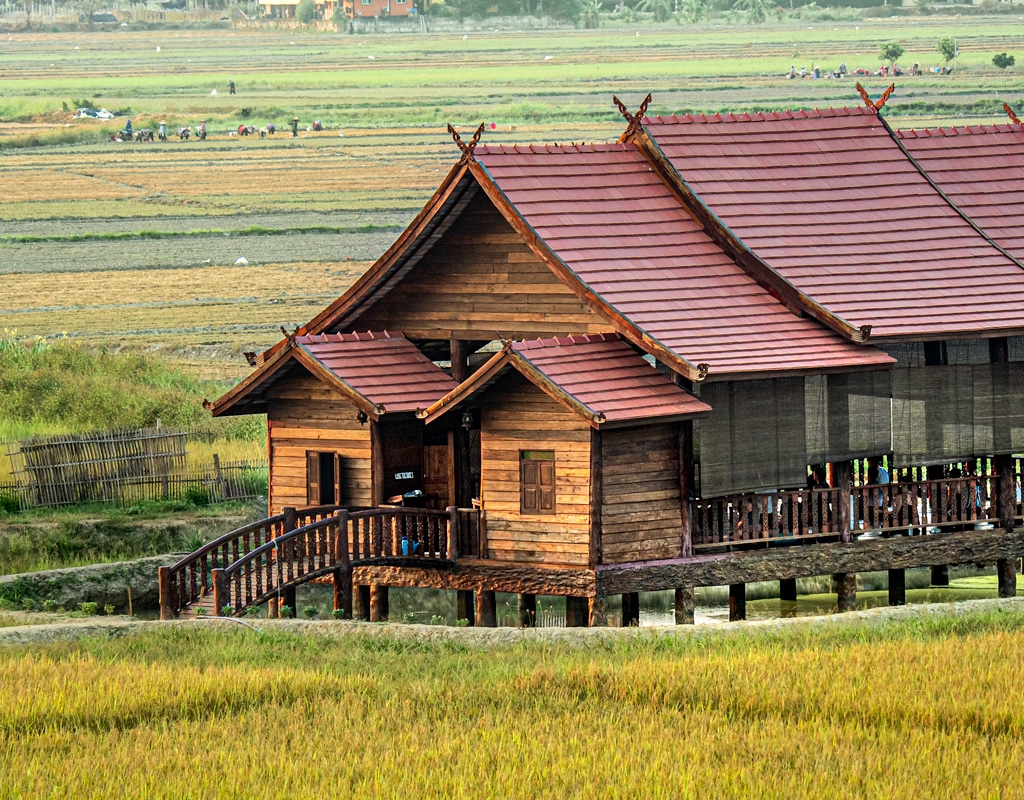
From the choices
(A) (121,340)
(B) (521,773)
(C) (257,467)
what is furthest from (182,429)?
(B) (521,773)

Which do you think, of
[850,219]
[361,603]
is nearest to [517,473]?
[361,603]

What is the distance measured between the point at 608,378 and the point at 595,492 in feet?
4.70

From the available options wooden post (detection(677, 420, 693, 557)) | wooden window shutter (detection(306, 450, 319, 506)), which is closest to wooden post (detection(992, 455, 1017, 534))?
wooden post (detection(677, 420, 693, 557))

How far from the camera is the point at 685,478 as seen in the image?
2747cm

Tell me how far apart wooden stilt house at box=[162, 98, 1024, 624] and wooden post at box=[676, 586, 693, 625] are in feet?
0.77

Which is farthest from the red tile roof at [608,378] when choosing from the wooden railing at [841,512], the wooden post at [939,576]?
the wooden post at [939,576]

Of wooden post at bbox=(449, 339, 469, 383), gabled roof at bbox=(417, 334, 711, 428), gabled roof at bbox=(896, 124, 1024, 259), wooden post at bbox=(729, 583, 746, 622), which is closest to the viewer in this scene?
gabled roof at bbox=(417, 334, 711, 428)

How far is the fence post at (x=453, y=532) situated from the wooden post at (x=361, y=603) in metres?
2.06

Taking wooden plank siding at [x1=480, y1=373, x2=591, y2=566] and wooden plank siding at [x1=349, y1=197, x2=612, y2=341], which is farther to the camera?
wooden plank siding at [x1=349, y1=197, x2=612, y2=341]

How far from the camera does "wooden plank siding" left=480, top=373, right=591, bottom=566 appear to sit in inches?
1053

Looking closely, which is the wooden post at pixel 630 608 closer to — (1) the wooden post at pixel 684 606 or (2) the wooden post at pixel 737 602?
(1) the wooden post at pixel 684 606

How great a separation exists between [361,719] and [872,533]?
534 inches

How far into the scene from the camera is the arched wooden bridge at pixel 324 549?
26594 millimetres

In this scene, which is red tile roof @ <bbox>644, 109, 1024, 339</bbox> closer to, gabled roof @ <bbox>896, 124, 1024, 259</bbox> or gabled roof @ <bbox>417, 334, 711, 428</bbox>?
gabled roof @ <bbox>896, 124, 1024, 259</bbox>
